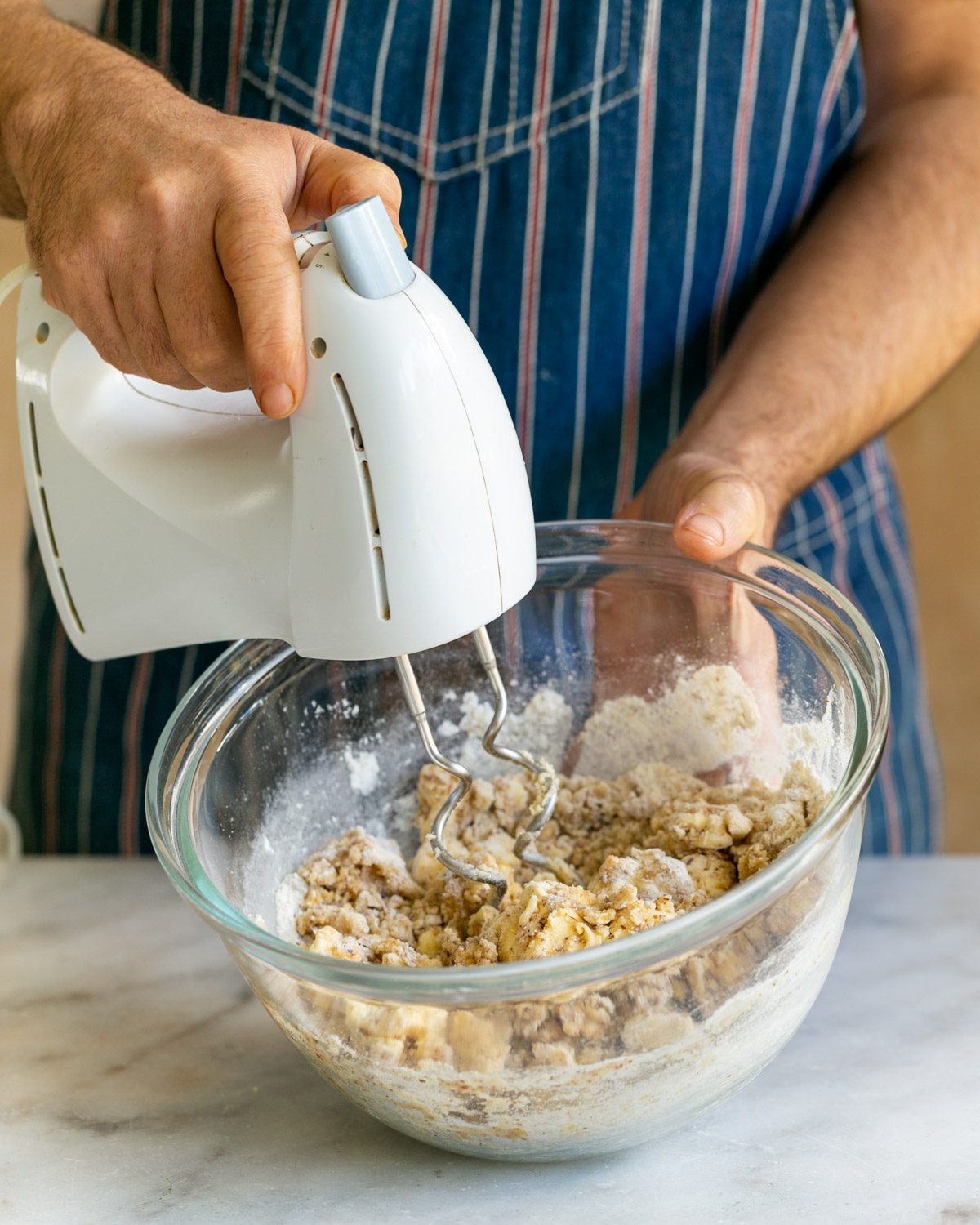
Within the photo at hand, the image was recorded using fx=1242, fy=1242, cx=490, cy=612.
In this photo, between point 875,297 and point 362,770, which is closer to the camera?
point 362,770

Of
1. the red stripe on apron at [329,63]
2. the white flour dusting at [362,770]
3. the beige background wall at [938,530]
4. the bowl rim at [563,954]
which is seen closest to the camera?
the bowl rim at [563,954]

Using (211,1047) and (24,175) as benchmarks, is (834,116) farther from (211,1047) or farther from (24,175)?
(211,1047)

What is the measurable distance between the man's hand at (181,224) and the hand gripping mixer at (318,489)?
20 mm

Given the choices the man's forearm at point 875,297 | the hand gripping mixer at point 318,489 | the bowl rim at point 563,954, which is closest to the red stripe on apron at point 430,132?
the man's forearm at point 875,297

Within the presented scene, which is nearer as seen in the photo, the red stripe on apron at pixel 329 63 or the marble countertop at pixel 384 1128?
the marble countertop at pixel 384 1128

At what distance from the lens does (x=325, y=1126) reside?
0.68 m

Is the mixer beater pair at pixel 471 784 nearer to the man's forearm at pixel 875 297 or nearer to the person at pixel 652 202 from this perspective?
the person at pixel 652 202

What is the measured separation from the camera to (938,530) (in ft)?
7.92

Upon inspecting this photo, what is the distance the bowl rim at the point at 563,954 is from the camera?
0.50m

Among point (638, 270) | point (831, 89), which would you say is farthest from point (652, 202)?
point (831, 89)

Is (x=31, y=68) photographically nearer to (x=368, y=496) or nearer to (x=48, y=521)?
(x=48, y=521)

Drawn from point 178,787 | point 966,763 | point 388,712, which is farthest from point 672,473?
point 966,763

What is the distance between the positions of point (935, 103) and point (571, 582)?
1.75ft

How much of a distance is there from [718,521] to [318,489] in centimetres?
25
